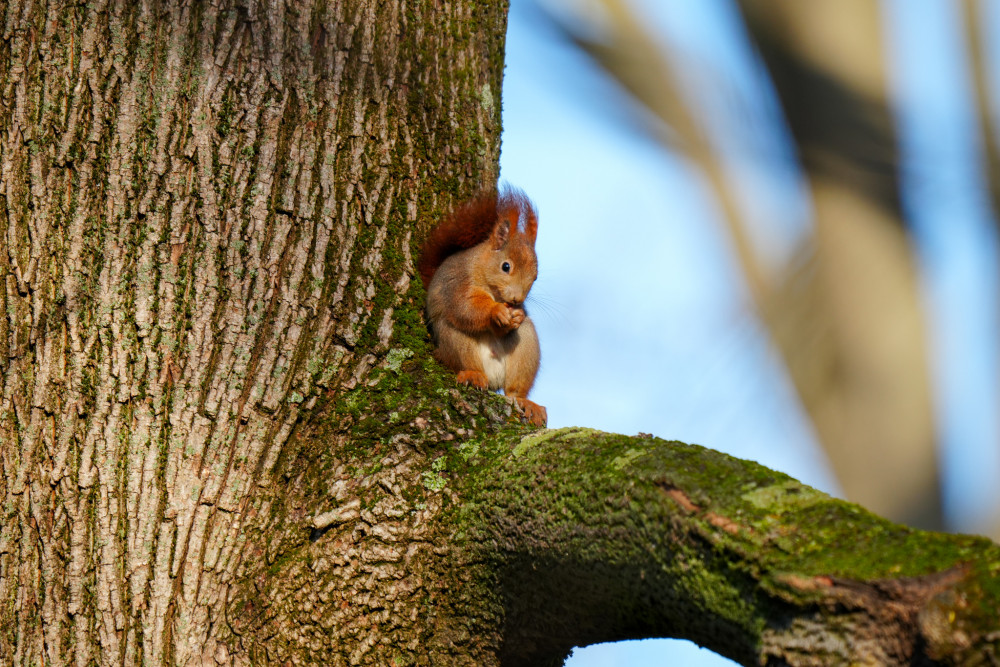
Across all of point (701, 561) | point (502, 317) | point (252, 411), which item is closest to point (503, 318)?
point (502, 317)

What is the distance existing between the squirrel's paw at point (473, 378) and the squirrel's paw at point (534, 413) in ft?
0.75

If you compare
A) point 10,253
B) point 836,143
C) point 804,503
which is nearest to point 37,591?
point 10,253

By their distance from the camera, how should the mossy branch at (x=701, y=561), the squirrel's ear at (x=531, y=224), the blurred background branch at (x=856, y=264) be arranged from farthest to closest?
the squirrel's ear at (x=531, y=224) → the blurred background branch at (x=856, y=264) → the mossy branch at (x=701, y=561)

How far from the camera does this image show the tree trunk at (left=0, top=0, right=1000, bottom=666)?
62.5 inches

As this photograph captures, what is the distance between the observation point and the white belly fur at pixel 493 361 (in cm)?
247

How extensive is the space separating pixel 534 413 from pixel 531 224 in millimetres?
614

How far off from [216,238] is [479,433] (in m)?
0.66

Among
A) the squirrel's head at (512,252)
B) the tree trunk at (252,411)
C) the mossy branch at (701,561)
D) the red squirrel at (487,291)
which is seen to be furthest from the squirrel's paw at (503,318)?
the mossy branch at (701,561)

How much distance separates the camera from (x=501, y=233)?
8.63ft

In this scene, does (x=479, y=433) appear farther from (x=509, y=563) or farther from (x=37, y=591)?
(x=37, y=591)

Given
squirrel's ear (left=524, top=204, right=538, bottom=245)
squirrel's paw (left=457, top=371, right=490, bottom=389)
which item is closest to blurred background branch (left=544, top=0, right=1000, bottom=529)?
squirrel's ear (left=524, top=204, right=538, bottom=245)

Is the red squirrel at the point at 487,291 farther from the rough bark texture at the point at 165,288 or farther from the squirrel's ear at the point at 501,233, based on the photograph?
the rough bark texture at the point at 165,288

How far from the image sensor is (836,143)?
2414 mm

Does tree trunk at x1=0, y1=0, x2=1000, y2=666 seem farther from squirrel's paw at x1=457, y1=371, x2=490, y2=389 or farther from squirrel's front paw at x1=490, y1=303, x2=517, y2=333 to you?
squirrel's front paw at x1=490, y1=303, x2=517, y2=333
